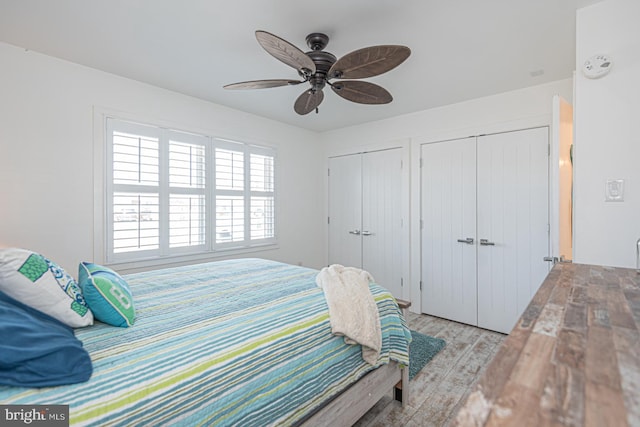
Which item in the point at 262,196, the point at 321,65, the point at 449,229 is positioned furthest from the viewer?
the point at 262,196

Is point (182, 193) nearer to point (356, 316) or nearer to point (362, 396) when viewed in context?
point (356, 316)

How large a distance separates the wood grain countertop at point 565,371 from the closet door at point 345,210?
338 centimetres

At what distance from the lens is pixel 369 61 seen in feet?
5.52

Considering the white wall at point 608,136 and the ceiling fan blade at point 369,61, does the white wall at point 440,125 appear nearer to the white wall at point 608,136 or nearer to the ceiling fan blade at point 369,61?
the white wall at point 608,136

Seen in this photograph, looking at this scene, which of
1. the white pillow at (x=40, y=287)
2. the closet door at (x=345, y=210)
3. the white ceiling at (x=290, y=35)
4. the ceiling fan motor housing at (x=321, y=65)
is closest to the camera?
the white pillow at (x=40, y=287)

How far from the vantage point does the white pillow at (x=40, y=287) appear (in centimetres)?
109

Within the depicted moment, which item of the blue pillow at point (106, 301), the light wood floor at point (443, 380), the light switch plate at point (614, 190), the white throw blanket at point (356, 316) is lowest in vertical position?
the light wood floor at point (443, 380)

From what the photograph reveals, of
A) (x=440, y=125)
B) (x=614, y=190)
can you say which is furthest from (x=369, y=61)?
(x=440, y=125)

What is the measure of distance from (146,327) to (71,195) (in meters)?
1.93

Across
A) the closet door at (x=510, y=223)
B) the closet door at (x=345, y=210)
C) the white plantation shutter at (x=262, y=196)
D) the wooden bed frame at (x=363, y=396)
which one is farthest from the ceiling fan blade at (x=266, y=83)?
the closet door at (x=345, y=210)

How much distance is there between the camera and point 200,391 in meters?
1.03

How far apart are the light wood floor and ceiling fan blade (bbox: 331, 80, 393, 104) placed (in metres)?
1.72

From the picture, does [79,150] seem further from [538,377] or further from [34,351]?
[538,377]

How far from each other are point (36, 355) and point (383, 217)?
12.1 ft
